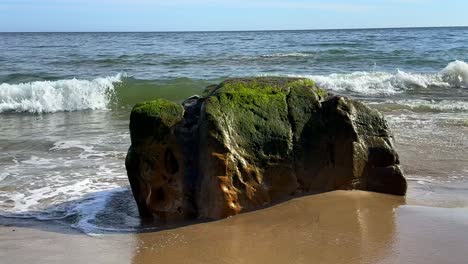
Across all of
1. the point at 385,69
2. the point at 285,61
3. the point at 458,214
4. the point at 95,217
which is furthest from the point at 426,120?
the point at 285,61

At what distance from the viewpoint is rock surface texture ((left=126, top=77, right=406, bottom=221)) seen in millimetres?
4754

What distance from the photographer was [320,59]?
78.7 feet

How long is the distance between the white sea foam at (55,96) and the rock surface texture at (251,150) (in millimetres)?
8821

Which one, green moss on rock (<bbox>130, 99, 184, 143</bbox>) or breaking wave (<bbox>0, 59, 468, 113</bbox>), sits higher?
green moss on rock (<bbox>130, 99, 184, 143</bbox>)

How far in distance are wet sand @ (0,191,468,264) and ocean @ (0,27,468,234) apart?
13.5 inches

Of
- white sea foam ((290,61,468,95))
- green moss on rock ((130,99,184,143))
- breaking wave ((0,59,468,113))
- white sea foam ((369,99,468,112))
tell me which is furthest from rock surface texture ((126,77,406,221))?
white sea foam ((290,61,468,95))

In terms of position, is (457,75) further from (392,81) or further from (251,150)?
(251,150)

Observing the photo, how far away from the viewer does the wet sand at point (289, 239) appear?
3.89 m

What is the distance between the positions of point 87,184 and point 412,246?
3.55m

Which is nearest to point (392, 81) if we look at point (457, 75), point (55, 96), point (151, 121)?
Result: point (457, 75)

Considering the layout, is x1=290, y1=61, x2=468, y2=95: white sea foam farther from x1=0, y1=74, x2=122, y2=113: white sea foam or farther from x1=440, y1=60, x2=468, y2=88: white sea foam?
x1=0, y1=74, x2=122, y2=113: white sea foam

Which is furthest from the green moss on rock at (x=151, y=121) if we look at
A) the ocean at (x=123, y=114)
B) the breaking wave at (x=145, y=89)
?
the breaking wave at (x=145, y=89)

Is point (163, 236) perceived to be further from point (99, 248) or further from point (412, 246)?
point (412, 246)

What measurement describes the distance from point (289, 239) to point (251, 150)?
100 cm
